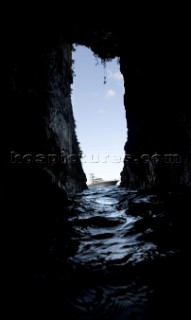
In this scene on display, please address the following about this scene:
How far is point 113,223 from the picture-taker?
17.2 ft

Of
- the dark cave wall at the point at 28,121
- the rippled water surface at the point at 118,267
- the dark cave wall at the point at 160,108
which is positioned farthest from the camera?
the dark cave wall at the point at 160,108

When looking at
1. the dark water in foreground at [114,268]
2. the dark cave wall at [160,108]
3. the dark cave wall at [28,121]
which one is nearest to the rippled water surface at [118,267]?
the dark water in foreground at [114,268]

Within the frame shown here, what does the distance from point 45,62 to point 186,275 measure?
7.66 m

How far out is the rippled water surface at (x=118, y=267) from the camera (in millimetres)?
2305

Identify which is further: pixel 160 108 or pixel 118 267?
pixel 160 108

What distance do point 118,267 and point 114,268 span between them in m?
0.05

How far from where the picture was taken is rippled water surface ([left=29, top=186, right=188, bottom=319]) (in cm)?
230

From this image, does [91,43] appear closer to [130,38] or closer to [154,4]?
[130,38]

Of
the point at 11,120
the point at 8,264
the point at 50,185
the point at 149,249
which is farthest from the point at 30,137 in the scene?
the point at 149,249

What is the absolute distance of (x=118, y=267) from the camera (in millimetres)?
3102

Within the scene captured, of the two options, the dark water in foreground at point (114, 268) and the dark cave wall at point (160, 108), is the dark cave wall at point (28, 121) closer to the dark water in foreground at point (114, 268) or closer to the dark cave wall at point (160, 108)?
the dark water in foreground at point (114, 268)

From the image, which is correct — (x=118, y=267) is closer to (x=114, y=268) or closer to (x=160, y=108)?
(x=114, y=268)

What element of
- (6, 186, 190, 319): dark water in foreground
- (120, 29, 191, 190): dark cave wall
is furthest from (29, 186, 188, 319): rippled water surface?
(120, 29, 191, 190): dark cave wall

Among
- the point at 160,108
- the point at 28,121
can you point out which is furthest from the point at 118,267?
the point at 160,108
